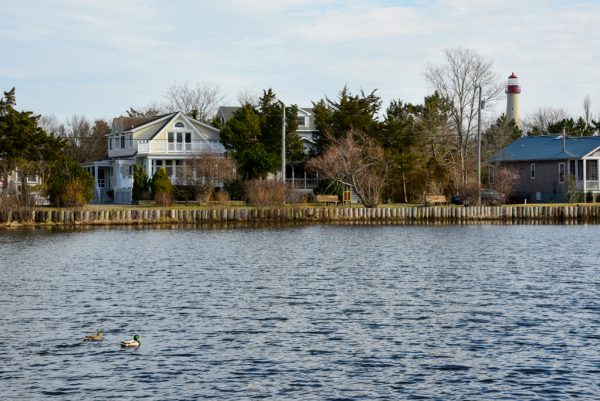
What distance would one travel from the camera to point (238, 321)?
27.5 meters

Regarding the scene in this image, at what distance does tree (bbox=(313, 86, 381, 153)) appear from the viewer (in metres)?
80.7

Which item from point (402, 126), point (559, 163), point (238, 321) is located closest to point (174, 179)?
point (402, 126)

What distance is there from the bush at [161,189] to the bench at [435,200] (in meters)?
20.2

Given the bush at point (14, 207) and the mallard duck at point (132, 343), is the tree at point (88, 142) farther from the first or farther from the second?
the mallard duck at point (132, 343)

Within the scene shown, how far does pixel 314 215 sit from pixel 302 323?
41.4m

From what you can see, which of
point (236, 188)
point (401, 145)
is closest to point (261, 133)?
point (236, 188)

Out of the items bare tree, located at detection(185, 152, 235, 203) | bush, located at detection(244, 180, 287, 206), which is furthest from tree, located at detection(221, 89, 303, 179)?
bush, located at detection(244, 180, 287, 206)

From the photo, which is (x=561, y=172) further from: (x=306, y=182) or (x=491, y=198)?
(x=306, y=182)

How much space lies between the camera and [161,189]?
73.2 meters

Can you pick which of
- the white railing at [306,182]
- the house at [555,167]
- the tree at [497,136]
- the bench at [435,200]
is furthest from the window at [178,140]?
the house at [555,167]

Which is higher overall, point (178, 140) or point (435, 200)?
point (178, 140)

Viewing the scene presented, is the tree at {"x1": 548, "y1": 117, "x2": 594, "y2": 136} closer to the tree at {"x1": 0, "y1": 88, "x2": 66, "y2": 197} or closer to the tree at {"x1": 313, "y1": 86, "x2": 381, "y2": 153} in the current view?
the tree at {"x1": 313, "y1": 86, "x2": 381, "y2": 153}

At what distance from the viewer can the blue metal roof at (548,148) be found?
276 feet

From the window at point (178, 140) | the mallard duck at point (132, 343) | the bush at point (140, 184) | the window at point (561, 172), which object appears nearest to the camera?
the mallard duck at point (132, 343)
